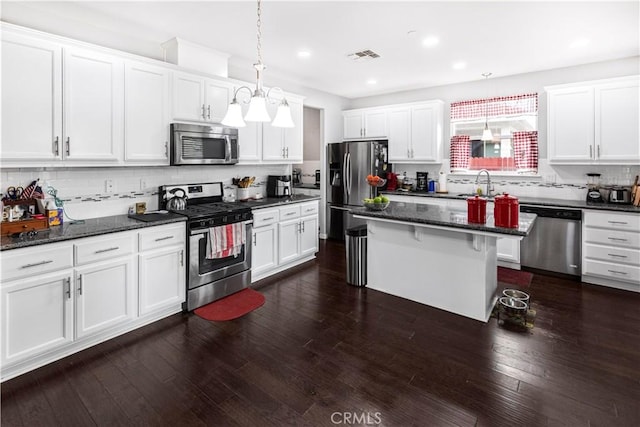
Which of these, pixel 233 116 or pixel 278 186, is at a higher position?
pixel 233 116

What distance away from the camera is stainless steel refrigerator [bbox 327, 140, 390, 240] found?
19.6ft

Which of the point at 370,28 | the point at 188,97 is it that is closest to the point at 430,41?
the point at 370,28

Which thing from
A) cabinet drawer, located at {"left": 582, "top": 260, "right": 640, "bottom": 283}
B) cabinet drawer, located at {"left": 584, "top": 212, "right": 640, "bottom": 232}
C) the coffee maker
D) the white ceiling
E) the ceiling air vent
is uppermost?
the ceiling air vent

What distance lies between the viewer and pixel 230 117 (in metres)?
2.63

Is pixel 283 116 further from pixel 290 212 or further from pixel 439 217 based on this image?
pixel 290 212

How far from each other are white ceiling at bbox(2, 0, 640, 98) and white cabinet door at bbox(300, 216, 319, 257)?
219 cm

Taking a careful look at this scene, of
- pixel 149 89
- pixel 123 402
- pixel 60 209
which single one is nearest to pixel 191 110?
pixel 149 89

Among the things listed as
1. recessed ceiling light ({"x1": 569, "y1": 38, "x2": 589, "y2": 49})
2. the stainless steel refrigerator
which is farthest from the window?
the stainless steel refrigerator

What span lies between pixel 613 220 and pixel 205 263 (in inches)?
185

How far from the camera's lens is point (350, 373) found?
242 centimetres

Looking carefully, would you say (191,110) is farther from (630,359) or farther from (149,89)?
(630,359)

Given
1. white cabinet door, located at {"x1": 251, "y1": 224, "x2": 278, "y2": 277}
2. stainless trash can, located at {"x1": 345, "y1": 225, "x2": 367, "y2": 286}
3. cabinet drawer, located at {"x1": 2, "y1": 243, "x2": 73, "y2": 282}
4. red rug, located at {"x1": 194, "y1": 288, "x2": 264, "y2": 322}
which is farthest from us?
white cabinet door, located at {"x1": 251, "y1": 224, "x2": 278, "y2": 277}

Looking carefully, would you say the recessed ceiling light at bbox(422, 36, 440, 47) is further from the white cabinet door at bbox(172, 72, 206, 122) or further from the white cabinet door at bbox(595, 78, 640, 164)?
the white cabinet door at bbox(172, 72, 206, 122)

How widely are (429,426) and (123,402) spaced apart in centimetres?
185
